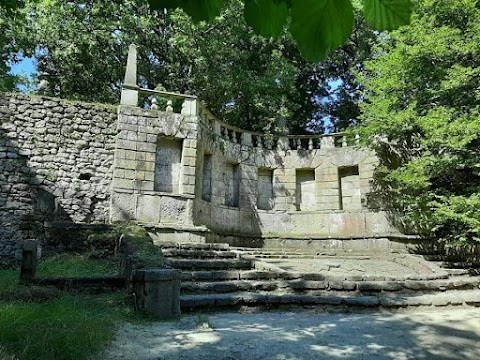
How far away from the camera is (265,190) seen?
1394 centimetres

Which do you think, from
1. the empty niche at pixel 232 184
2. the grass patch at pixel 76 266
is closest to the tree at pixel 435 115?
the empty niche at pixel 232 184

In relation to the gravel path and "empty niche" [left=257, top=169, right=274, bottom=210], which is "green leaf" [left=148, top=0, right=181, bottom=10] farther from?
"empty niche" [left=257, top=169, right=274, bottom=210]

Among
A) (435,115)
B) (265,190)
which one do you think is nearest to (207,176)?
(265,190)

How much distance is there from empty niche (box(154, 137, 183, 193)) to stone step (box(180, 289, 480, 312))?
208 inches

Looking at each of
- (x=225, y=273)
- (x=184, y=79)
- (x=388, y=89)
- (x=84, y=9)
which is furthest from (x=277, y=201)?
(x=84, y=9)

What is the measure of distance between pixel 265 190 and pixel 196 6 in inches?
508

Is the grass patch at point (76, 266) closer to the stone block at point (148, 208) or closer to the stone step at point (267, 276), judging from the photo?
the stone step at point (267, 276)

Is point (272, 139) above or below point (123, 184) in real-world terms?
above

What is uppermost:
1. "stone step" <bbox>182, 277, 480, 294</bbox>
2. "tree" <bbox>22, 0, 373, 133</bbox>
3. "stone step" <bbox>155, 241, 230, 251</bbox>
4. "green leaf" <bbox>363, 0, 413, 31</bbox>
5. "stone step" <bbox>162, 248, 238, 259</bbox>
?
"tree" <bbox>22, 0, 373, 133</bbox>

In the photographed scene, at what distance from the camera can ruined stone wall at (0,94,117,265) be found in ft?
31.7

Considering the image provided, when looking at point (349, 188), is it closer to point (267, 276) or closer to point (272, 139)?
point (272, 139)

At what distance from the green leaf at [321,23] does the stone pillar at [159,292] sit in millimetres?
4488

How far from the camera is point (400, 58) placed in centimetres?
1091

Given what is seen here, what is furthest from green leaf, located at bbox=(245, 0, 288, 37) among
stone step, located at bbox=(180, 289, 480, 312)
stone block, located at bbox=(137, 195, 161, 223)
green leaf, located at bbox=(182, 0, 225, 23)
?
stone block, located at bbox=(137, 195, 161, 223)
